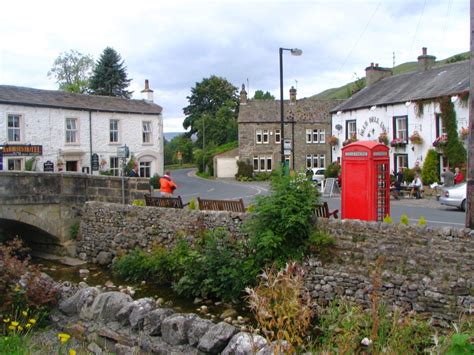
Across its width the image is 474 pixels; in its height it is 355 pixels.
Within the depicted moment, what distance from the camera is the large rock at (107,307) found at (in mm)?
7594

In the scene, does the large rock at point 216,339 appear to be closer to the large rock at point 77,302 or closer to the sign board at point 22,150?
the large rock at point 77,302

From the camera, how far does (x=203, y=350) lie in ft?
21.0

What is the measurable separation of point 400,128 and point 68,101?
785 inches

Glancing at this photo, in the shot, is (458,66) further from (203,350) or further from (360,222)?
(203,350)

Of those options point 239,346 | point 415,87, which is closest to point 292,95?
point 415,87

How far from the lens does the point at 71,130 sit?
101ft

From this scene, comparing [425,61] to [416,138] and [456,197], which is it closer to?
[416,138]

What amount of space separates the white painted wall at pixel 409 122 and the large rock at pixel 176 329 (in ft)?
75.2

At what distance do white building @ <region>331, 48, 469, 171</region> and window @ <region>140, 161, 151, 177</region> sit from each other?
1333 centimetres

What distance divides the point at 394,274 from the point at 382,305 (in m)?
1.11

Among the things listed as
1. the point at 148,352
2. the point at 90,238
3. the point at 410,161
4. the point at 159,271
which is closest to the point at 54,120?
the point at 90,238

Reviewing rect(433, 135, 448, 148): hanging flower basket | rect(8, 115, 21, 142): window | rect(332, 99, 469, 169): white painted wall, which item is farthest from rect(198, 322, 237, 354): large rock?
rect(8, 115, 21, 142): window

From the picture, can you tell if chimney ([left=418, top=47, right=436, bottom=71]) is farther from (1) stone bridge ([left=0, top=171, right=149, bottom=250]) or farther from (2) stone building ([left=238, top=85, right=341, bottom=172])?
(1) stone bridge ([left=0, top=171, right=149, bottom=250])

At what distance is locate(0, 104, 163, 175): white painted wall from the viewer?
94.3 ft
